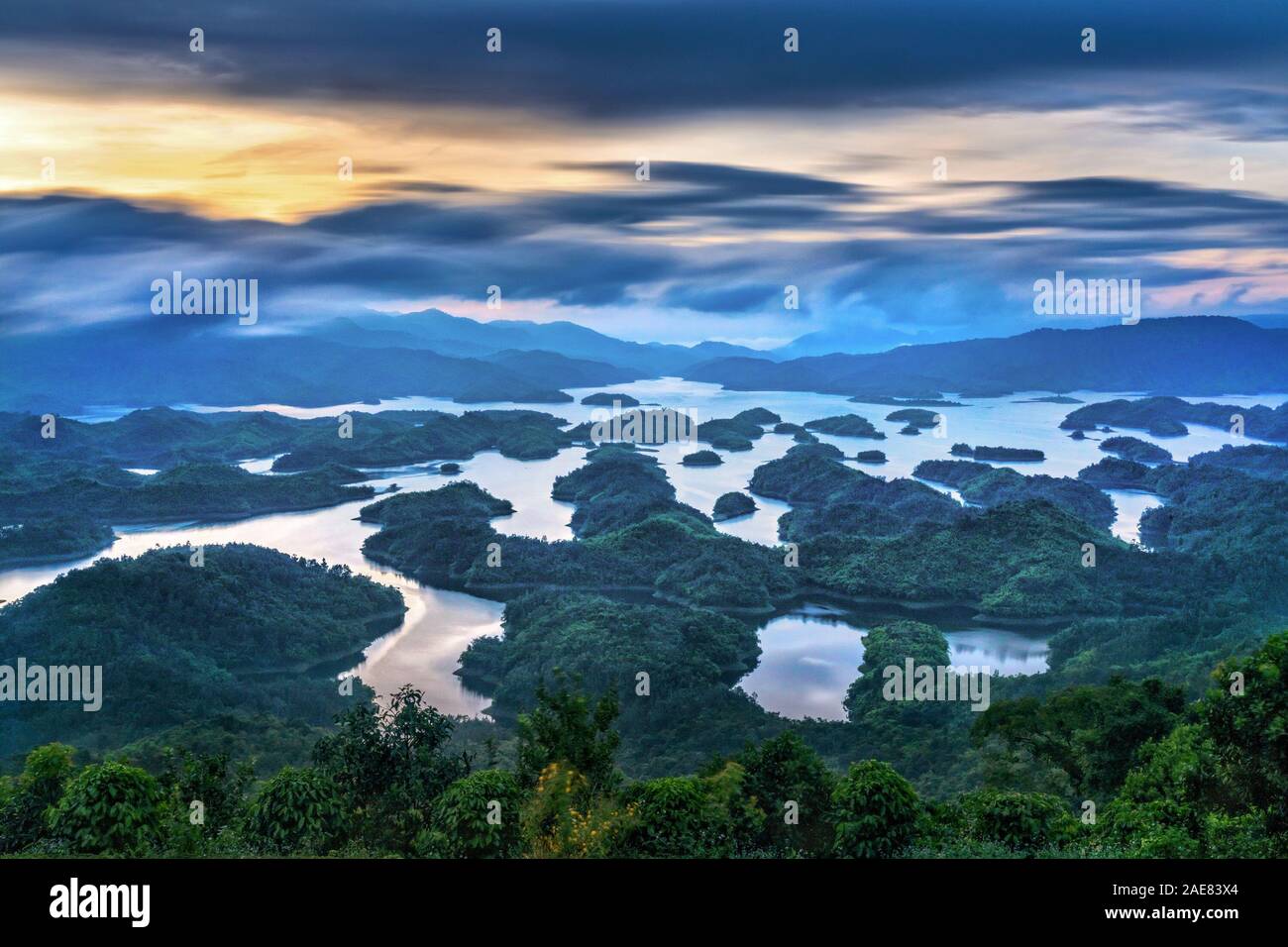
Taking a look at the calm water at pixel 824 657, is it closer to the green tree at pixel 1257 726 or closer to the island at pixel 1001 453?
the green tree at pixel 1257 726

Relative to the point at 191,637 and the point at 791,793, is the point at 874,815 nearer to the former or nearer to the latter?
the point at 791,793

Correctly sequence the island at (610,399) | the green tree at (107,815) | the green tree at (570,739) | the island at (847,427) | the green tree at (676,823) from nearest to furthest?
the green tree at (107,815)
the green tree at (676,823)
the green tree at (570,739)
the island at (847,427)
the island at (610,399)

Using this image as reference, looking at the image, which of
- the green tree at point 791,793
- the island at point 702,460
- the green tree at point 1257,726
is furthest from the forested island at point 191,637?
the island at point 702,460

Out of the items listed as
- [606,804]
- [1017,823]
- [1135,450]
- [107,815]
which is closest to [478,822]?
[606,804]

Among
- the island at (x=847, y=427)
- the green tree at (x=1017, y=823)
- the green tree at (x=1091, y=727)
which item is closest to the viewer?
the green tree at (x=1017, y=823)

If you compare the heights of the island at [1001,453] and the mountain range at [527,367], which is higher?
the mountain range at [527,367]

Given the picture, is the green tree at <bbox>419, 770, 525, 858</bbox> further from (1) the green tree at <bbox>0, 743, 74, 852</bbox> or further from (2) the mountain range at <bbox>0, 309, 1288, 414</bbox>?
(2) the mountain range at <bbox>0, 309, 1288, 414</bbox>

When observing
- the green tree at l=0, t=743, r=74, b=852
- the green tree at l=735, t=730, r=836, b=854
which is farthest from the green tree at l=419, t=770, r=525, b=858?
the green tree at l=0, t=743, r=74, b=852
